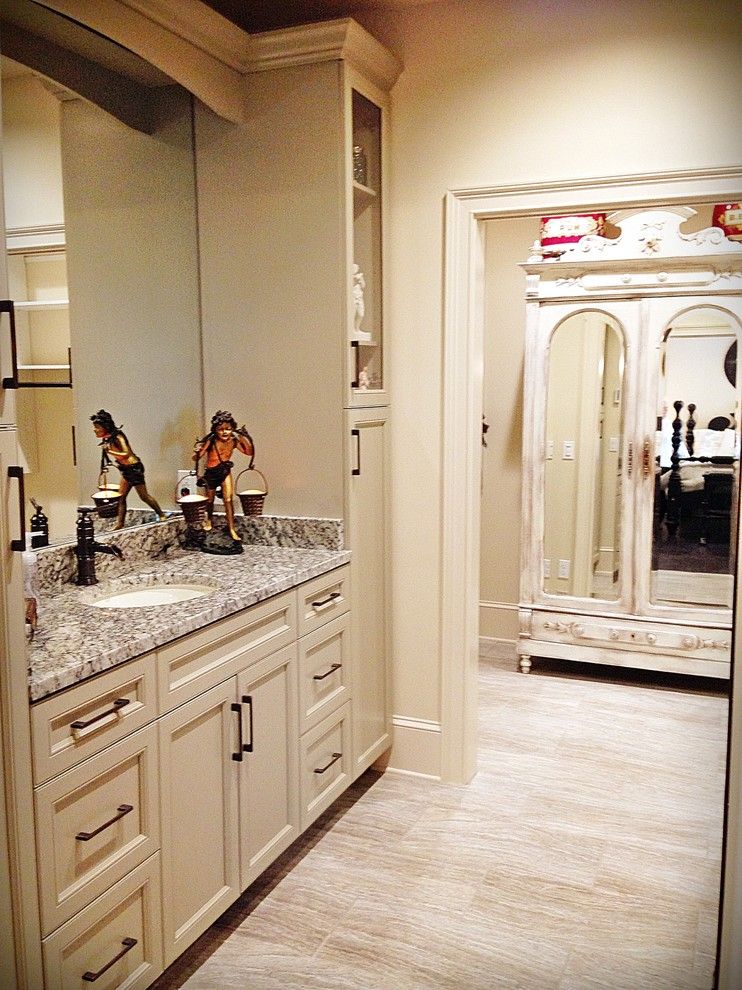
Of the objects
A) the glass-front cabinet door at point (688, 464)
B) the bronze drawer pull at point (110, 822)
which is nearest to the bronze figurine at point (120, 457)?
the bronze drawer pull at point (110, 822)

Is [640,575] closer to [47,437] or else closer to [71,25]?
[47,437]

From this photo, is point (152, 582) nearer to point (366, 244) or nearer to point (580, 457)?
point (366, 244)

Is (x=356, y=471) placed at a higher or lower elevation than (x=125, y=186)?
lower

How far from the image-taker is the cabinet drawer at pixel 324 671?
278 centimetres

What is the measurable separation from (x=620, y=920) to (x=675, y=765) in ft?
3.74

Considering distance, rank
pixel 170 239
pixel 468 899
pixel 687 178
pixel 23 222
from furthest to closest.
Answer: pixel 170 239, pixel 687 178, pixel 468 899, pixel 23 222

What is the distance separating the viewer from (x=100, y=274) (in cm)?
280

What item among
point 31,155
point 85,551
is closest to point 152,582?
point 85,551

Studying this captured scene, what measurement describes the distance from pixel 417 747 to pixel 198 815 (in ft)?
4.50

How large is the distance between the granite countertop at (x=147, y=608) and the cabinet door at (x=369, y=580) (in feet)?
0.54

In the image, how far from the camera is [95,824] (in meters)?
1.90

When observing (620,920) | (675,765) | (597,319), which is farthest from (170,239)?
(675,765)

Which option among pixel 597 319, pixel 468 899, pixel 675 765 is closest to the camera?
pixel 468 899

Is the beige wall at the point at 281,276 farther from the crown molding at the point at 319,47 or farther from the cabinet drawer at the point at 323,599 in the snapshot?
the cabinet drawer at the point at 323,599
